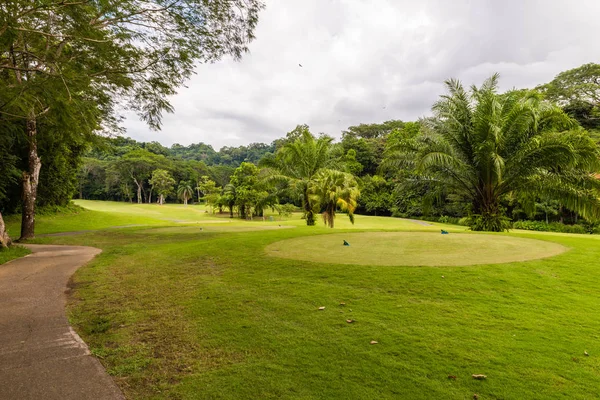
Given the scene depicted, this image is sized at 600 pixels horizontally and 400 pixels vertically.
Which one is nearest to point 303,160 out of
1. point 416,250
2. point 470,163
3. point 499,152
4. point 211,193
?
point 470,163

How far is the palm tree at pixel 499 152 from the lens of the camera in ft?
43.1

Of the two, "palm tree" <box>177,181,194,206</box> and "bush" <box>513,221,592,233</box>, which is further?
"palm tree" <box>177,181,194,206</box>

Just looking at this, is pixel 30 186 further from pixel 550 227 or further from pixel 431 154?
pixel 550 227

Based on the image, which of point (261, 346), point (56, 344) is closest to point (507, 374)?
point (261, 346)

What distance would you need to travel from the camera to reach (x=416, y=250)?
8.09 m

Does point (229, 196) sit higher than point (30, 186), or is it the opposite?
point (229, 196)

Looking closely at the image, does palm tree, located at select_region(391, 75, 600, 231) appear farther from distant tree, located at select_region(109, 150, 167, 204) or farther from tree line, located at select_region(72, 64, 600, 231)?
distant tree, located at select_region(109, 150, 167, 204)

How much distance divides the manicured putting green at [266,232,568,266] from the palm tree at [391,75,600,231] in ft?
16.1

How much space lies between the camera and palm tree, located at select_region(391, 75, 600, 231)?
1315 cm

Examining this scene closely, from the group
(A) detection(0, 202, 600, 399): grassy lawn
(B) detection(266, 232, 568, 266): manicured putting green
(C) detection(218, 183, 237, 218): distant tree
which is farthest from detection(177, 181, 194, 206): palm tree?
(A) detection(0, 202, 600, 399): grassy lawn

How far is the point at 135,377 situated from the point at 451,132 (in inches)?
625

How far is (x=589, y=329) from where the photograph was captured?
3.78 metres

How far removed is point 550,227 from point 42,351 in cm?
3723

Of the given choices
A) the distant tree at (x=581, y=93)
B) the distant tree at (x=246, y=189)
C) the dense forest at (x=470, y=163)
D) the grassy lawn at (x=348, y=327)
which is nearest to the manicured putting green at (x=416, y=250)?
the grassy lawn at (x=348, y=327)
